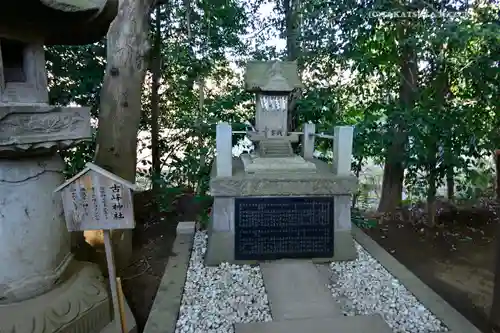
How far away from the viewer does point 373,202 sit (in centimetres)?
835

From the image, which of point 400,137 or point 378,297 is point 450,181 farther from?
point 378,297

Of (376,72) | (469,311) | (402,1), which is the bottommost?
(469,311)

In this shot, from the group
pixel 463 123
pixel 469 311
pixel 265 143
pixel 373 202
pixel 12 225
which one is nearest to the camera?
pixel 12 225

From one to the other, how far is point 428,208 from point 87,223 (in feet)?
19.5

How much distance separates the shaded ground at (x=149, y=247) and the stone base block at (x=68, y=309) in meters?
0.86

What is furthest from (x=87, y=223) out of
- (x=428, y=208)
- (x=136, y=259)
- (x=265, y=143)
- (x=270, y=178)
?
(x=428, y=208)

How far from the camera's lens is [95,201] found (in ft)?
8.07

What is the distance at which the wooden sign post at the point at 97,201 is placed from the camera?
2441mm

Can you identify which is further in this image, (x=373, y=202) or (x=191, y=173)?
(x=373, y=202)

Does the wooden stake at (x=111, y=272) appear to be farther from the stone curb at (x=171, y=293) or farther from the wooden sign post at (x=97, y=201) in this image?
the stone curb at (x=171, y=293)

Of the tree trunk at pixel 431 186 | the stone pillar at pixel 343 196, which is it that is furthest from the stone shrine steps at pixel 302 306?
the tree trunk at pixel 431 186

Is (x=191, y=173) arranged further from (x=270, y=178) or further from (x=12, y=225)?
(x=12, y=225)

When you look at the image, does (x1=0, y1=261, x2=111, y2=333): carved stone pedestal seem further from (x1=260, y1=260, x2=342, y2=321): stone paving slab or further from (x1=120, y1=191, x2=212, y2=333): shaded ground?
(x1=260, y1=260, x2=342, y2=321): stone paving slab

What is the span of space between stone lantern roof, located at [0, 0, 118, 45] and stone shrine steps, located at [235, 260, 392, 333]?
267cm
